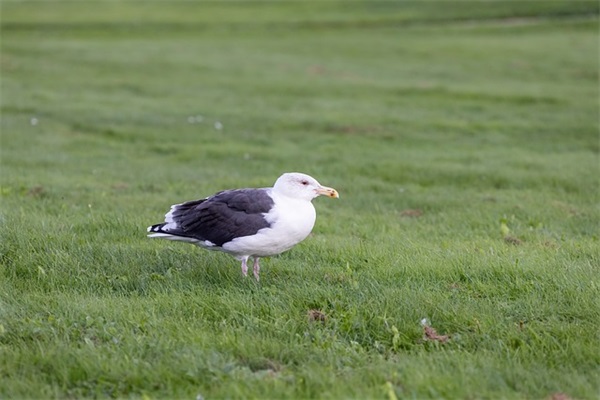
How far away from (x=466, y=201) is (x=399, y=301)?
592 centimetres

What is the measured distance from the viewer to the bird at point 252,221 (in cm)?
761

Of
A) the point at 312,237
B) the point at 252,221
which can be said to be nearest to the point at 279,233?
the point at 252,221

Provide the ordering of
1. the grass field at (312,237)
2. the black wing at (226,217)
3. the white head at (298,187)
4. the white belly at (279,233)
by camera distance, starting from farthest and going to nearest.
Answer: the white head at (298,187)
the black wing at (226,217)
the white belly at (279,233)
the grass field at (312,237)

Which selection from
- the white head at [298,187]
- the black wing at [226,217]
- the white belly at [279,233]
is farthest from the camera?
the white head at [298,187]

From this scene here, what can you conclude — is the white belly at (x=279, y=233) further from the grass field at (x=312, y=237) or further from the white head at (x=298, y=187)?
the grass field at (x=312, y=237)

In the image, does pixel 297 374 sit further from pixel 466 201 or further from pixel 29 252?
pixel 466 201

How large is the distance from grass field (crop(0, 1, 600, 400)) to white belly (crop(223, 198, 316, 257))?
1.06ft

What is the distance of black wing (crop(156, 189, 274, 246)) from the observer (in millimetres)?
7703

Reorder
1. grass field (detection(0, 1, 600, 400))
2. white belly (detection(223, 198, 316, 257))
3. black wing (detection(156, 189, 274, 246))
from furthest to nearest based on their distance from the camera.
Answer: black wing (detection(156, 189, 274, 246)), white belly (detection(223, 198, 316, 257)), grass field (detection(0, 1, 600, 400))

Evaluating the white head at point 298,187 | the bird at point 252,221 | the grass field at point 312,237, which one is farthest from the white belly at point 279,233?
the grass field at point 312,237

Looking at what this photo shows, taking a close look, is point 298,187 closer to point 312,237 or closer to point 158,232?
point 158,232

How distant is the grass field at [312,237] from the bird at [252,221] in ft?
1.14

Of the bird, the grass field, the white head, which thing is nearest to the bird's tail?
the bird

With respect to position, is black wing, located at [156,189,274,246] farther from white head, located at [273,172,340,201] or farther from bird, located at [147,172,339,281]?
white head, located at [273,172,340,201]
